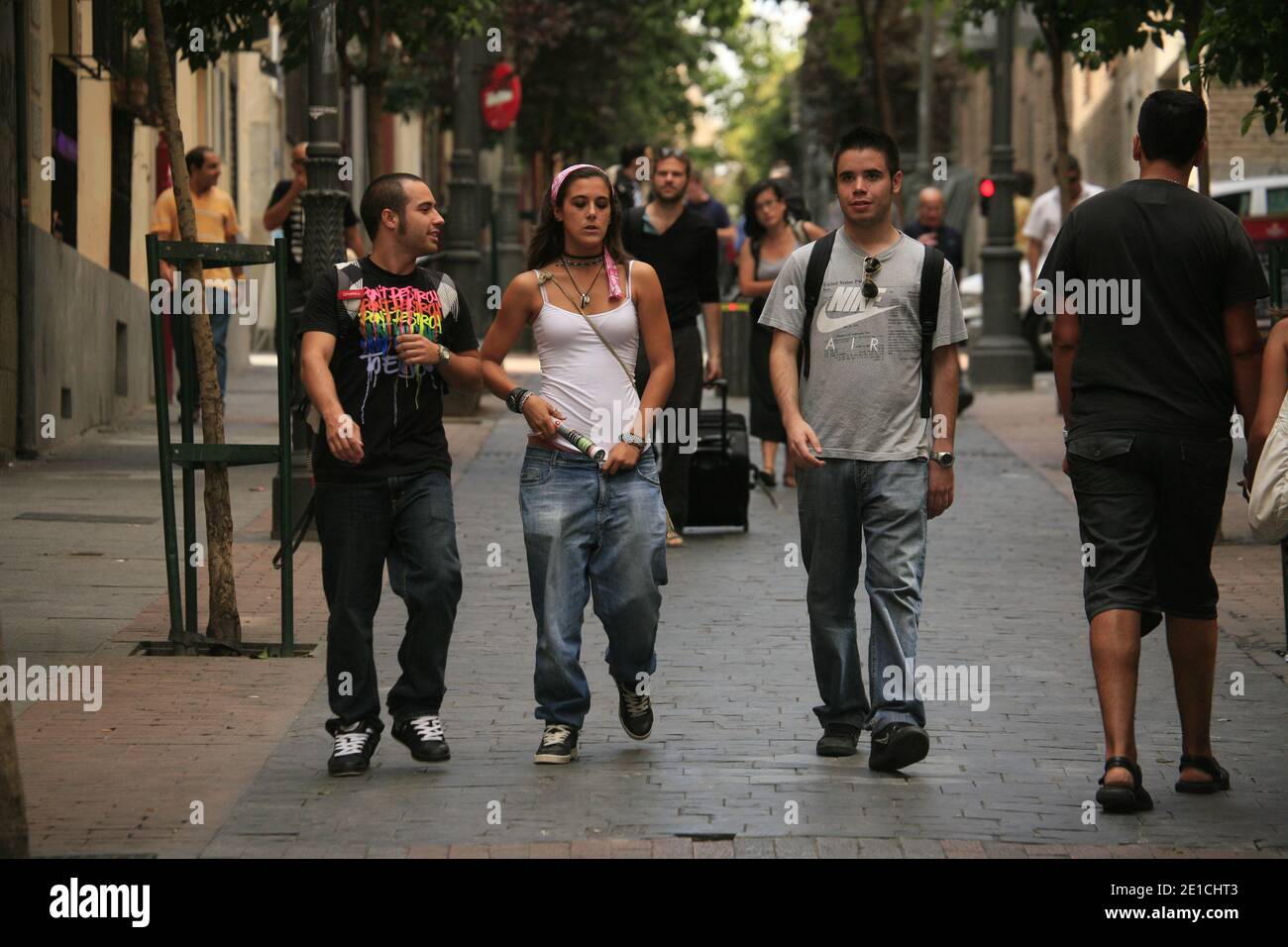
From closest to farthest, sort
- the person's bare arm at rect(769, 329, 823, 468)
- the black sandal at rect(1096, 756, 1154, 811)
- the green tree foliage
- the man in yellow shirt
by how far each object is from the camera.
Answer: the black sandal at rect(1096, 756, 1154, 811) < the person's bare arm at rect(769, 329, 823, 468) < the green tree foliage < the man in yellow shirt

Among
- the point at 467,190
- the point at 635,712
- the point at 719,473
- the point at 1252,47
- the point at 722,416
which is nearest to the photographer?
the point at 635,712

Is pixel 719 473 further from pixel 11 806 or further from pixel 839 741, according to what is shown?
pixel 11 806

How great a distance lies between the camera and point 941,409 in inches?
269

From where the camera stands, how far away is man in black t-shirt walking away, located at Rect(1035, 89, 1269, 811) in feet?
20.9

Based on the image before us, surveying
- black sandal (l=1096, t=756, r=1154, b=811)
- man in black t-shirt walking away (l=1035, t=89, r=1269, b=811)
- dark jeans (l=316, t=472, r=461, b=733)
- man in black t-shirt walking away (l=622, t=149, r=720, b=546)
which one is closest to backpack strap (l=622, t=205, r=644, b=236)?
man in black t-shirt walking away (l=622, t=149, r=720, b=546)

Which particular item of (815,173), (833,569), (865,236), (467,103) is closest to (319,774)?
(833,569)

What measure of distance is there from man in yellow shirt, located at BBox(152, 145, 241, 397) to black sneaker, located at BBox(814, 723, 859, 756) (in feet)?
30.7

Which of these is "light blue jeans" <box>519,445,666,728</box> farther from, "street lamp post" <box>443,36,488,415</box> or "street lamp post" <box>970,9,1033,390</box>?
"street lamp post" <box>970,9,1033,390</box>

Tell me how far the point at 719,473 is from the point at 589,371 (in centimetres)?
530

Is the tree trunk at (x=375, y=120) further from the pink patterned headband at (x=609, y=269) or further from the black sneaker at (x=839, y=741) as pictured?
the black sneaker at (x=839, y=741)

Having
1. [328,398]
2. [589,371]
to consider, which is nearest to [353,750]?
[328,398]

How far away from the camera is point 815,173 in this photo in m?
66.1

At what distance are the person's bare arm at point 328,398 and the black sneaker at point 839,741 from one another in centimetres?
165
